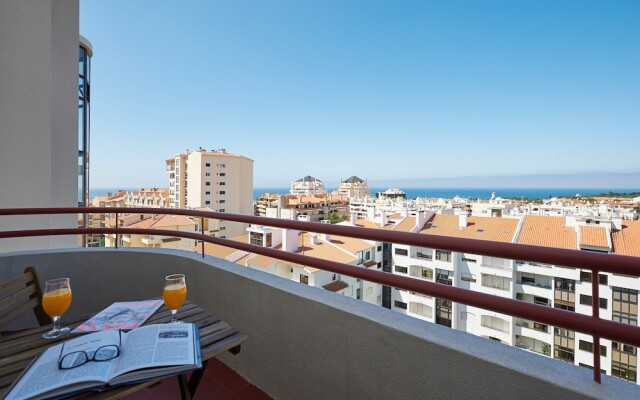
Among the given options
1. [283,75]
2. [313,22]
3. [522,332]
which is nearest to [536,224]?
[522,332]

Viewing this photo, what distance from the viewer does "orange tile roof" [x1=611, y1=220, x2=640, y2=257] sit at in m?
9.85

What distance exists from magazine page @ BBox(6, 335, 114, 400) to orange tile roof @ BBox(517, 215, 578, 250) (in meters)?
14.2

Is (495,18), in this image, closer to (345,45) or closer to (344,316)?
(345,45)

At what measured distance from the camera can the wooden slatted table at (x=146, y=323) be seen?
0.86 meters

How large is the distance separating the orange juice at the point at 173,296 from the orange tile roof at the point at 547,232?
1379cm

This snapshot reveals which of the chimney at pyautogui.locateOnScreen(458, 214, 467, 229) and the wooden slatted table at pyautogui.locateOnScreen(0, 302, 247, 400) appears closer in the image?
the wooden slatted table at pyautogui.locateOnScreen(0, 302, 247, 400)

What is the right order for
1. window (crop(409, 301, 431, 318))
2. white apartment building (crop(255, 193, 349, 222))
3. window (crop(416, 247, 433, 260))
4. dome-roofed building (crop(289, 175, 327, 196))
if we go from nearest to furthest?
window (crop(416, 247, 433, 260)), window (crop(409, 301, 431, 318)), white apartment building (crop(255, 193, 349, 222)), dome-roofed building (crop(289, 175, 327, 196))

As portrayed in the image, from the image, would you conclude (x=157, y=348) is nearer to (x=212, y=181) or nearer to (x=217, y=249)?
(x=217, y=249)

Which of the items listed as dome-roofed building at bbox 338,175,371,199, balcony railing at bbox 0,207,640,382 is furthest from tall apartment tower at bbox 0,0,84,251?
dome-roofed building at bbox 338,175,371,199

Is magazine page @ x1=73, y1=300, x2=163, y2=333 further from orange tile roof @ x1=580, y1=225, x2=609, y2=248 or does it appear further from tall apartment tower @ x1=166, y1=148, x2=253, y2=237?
tall apartment tower @ x1=166, y1=148, x2=253, y2=237

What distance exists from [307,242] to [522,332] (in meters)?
9.26

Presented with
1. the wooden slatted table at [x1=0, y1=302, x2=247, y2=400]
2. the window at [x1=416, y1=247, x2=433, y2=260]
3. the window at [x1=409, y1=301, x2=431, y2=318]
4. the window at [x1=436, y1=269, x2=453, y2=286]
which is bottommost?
the window at [x1=409, y1=301, x2=431, y2=318]

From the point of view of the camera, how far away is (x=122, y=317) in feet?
4.38

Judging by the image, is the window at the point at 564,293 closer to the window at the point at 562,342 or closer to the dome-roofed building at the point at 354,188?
the window at the point at 562,342
